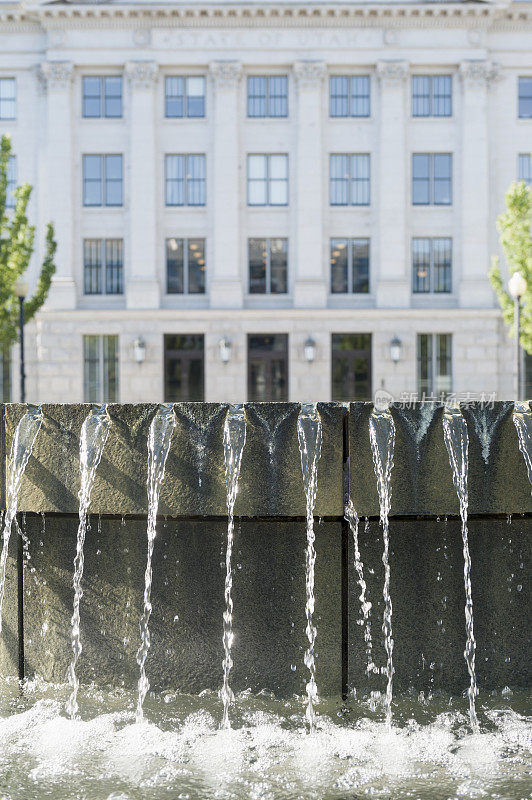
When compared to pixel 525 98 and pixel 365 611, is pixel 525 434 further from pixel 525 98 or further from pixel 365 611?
pixel 525 98

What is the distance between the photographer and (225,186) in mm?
33719

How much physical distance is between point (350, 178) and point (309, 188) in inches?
81.7

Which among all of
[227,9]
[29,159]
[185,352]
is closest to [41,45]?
[29,159]

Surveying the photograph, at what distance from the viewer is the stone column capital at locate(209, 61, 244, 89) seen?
109 feet

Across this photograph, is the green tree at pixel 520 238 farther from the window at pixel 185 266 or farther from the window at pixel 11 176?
the window at pixel 11 176

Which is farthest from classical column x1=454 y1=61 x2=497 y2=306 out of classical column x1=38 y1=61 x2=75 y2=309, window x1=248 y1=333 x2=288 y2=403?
classical column x1=38 y1=61 x2=75 y2=309

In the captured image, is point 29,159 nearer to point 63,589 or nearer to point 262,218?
point 262,218

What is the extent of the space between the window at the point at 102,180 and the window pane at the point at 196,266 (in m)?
3.97

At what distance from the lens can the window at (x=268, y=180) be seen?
34.2 meters

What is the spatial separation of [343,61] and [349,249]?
835 centimetres

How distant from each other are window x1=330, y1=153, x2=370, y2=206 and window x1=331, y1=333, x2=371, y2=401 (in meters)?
6.36

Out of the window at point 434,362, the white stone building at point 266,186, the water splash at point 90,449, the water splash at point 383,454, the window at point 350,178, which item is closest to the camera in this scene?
the water splash at point 383,454

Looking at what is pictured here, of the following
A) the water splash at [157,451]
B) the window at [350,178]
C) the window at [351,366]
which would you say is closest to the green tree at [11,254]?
the window at [351,366]

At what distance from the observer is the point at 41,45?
3422cm
